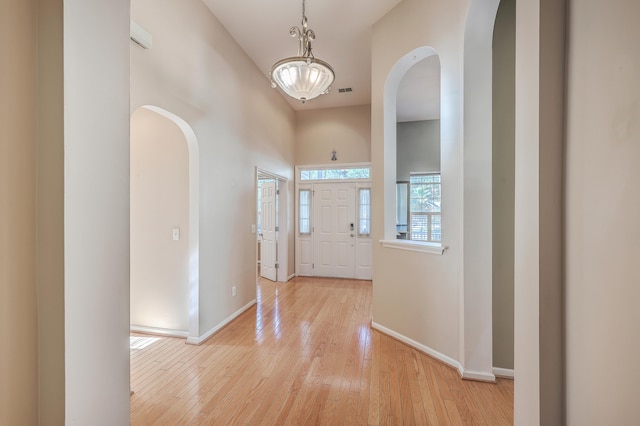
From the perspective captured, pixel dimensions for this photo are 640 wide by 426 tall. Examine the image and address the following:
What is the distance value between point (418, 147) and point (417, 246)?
429 cm

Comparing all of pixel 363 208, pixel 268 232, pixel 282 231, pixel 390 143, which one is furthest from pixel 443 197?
pixel 268 232

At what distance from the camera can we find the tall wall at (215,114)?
93.9 inches

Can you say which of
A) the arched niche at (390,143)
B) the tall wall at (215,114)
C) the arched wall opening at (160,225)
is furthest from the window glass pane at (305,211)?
the arched wall opening at (160,225)

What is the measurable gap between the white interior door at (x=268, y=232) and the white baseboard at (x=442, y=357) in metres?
2.91

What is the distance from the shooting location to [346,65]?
14.2ft
